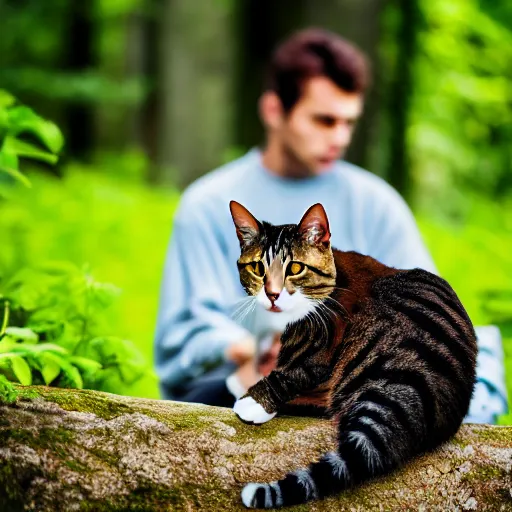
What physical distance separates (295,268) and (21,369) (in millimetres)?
713

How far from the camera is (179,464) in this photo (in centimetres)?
171

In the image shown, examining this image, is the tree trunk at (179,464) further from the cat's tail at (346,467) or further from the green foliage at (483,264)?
the green foliage at (483,264)

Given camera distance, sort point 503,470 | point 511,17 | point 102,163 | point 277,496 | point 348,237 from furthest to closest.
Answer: point 102,163 < point 511,17 < point 348,237 < point 503,470 < point 277,496

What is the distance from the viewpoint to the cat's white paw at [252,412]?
175 cm

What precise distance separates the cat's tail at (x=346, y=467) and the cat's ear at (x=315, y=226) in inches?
15.1

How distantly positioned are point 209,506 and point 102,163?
41.0 feet

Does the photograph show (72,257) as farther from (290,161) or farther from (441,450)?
(441,450)

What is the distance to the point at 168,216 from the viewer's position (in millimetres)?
8789

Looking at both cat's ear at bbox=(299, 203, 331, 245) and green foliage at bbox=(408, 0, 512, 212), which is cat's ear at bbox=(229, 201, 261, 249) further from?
green foliage at bbox=(408, 0, 512, 212)

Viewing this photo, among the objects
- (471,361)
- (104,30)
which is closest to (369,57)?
(471,361)

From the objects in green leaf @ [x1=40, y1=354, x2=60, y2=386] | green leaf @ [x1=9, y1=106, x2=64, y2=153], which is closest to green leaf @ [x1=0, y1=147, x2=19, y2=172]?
green leaf @ [x1=9, y1=106, x2=64, y2=153]

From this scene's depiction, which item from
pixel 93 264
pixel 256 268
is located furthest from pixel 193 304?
pixel 93 264

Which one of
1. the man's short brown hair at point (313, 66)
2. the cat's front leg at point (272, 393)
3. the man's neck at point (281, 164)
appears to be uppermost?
the man's short brown hair at point (313, 66)

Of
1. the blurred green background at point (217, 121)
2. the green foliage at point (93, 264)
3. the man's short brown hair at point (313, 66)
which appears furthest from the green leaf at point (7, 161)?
the man's short brown hair at point (313, 66)
